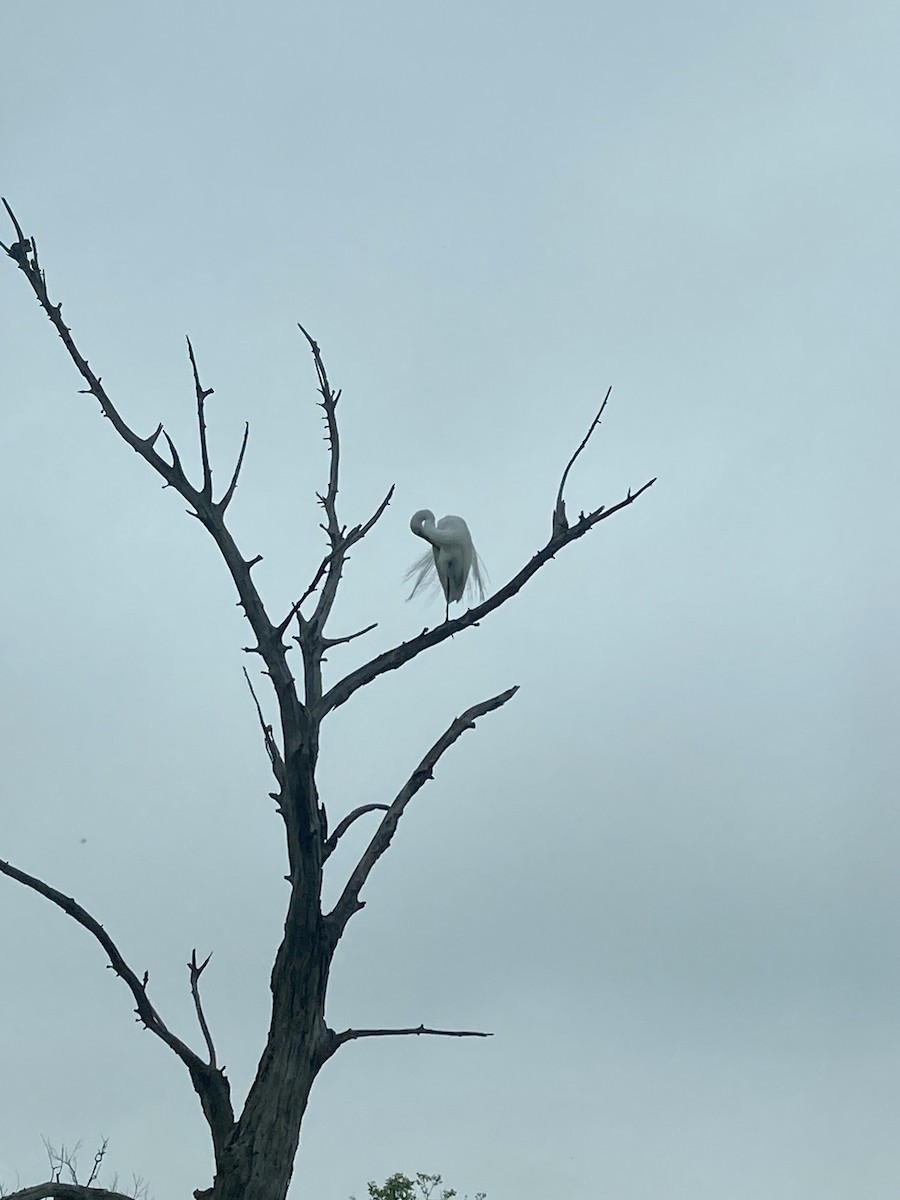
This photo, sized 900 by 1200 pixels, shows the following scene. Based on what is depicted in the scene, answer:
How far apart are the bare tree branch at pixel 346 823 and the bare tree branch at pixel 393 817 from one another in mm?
109

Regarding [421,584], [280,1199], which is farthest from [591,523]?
[421,584]

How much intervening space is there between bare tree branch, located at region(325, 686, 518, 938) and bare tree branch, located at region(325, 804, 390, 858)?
0.11 m

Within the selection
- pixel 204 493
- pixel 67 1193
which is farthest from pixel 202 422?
pixel 67 1193

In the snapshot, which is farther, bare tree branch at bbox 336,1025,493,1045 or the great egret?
the great egret

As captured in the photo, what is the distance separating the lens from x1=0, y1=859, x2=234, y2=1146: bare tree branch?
5.88 meters

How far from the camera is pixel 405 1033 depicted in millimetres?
→ 6172

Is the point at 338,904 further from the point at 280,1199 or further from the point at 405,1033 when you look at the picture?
the point at 280,1199

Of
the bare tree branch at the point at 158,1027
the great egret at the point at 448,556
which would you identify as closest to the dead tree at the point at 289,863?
the bare tree branch at the point at 158,1027

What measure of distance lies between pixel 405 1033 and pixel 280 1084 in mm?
587

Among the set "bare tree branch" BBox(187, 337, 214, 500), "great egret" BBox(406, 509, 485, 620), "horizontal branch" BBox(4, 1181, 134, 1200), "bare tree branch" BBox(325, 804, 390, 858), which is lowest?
"horizontal branch" BBox(4, 1181, 134, 1200)

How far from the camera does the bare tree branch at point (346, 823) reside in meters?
6.37

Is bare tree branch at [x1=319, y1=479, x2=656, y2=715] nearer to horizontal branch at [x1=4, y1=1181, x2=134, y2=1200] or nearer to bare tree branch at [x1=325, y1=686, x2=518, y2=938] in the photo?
bare tree branch at [x1=325, y1=686, x2=518, y2=938]

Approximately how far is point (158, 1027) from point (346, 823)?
1.23m

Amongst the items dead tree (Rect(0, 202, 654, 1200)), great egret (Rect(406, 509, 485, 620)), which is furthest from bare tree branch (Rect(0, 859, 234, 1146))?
great egret (Rect(406, 509, 485, 620))
